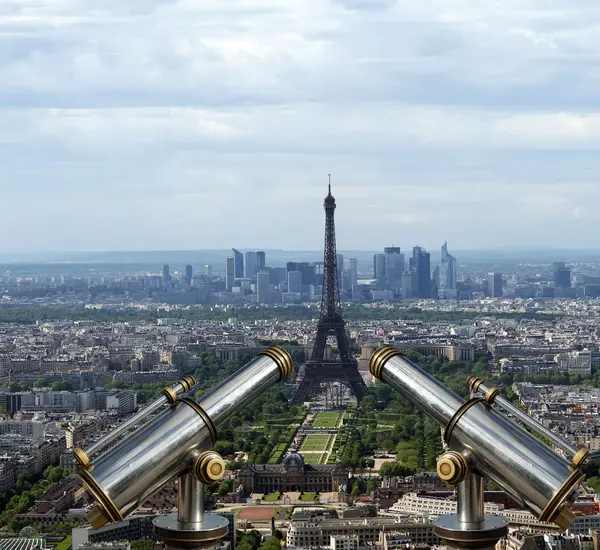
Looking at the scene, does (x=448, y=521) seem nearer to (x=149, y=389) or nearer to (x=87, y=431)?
(x=87, y=431)

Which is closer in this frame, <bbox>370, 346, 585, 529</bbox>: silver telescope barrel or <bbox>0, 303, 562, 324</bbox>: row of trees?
<bbox>370, 346, 585, 529</bbox>: silver telescope barrel

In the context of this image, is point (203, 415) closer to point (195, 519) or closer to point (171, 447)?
point (171, 447)

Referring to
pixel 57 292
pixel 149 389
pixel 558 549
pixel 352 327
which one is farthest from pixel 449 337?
pixel 57 292

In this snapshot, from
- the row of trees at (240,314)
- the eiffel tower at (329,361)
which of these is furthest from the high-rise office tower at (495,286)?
the eiffel tower at (329,361)

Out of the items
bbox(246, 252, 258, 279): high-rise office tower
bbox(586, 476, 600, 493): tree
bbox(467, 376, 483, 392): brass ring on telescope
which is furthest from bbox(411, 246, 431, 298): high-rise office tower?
bbox(467, 376, 483, 392): brass ring on telescope

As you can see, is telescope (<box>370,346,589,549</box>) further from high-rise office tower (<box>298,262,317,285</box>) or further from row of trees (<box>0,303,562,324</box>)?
high-rise office tower (<box>298,262,317,285</box>)

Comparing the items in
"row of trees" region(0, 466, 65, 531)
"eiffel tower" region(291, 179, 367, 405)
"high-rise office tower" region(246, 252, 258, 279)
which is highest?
"high-rise office tower" region(246, 252, 258, 279)

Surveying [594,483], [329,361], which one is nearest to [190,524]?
[594,483]

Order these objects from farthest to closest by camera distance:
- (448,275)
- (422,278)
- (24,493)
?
(448,275) < (422,278) < (24,493)
